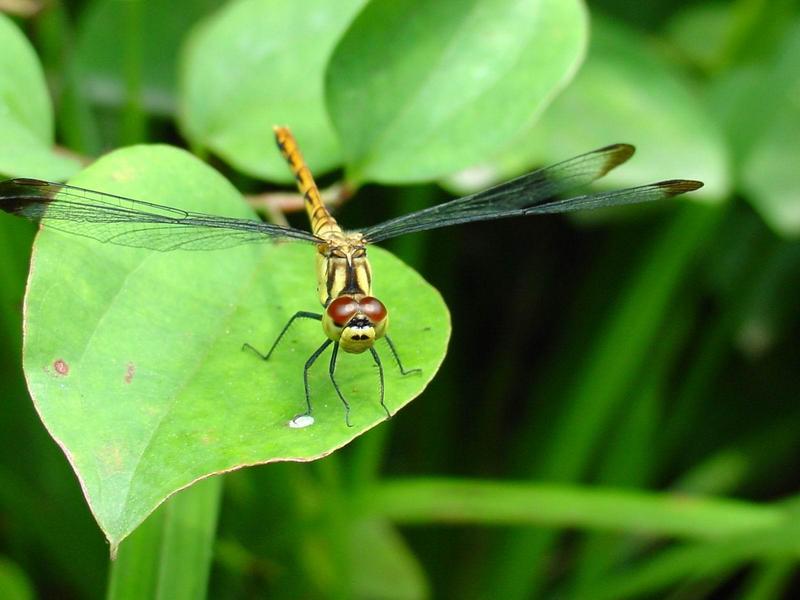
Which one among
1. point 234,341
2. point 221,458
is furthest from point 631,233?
point 221,458

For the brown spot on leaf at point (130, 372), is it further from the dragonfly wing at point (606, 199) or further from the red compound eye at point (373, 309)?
the dragonfly wing at point (606, 199)

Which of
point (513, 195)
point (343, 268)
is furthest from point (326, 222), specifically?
point (513, 195)

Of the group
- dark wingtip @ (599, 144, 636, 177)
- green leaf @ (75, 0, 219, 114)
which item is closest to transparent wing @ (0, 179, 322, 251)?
dark wingtip @ (599, 144, 636, 177)

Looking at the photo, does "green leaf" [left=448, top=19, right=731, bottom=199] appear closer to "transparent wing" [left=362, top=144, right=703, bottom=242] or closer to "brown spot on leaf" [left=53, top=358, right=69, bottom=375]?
"transparent wing" [left=362, top=144, right=703, bottom=242]

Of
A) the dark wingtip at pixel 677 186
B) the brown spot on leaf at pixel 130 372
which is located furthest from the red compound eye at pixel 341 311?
the dark wingtip at pixel 677 186

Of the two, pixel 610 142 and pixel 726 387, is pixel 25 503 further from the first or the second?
pixel 726 387

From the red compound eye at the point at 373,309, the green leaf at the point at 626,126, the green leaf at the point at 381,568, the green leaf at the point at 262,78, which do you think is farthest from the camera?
the green leaf at the point at 381,568
